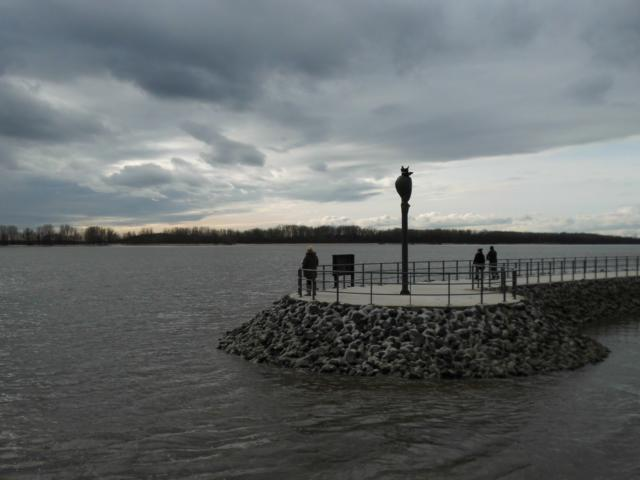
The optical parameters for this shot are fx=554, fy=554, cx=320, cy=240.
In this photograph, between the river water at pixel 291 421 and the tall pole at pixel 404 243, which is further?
the tall pole at pixel 404 243

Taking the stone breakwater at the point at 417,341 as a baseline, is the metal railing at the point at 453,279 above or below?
above

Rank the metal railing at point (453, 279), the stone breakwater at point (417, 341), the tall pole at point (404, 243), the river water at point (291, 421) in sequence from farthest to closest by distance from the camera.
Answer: the tall pole at point (404, 243) → the metal railing at point (453, 279) → the stone breakwater at point (417, 341) → the river water at point (291, 421)

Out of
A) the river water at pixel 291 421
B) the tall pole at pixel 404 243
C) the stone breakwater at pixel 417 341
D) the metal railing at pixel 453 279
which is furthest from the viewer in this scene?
the tall pole at pixel 404 243

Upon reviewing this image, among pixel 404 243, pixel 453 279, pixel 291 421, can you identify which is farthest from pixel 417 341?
pixel 453 279

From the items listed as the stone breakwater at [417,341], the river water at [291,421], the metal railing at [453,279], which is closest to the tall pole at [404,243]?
the metal railing at [453,279]

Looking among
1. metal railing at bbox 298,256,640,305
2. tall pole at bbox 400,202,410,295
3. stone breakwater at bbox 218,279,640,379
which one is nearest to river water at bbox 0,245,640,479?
stone breakwater at bbox 218,279,640,379

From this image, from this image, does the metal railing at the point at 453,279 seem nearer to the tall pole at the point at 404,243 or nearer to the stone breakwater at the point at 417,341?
the tall pole at the point at 404,243

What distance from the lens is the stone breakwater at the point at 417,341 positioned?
1352 cm

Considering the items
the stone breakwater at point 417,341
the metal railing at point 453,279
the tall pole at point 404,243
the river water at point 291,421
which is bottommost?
the river water at point 291,421

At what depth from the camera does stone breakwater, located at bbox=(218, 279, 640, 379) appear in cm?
1352

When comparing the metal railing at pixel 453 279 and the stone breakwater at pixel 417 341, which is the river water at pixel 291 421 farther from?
the metal railing at pixel 453 279

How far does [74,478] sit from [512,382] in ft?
30.8

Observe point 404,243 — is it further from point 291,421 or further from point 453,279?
point 453,279

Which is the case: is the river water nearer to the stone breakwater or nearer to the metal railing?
the stone breakwater
